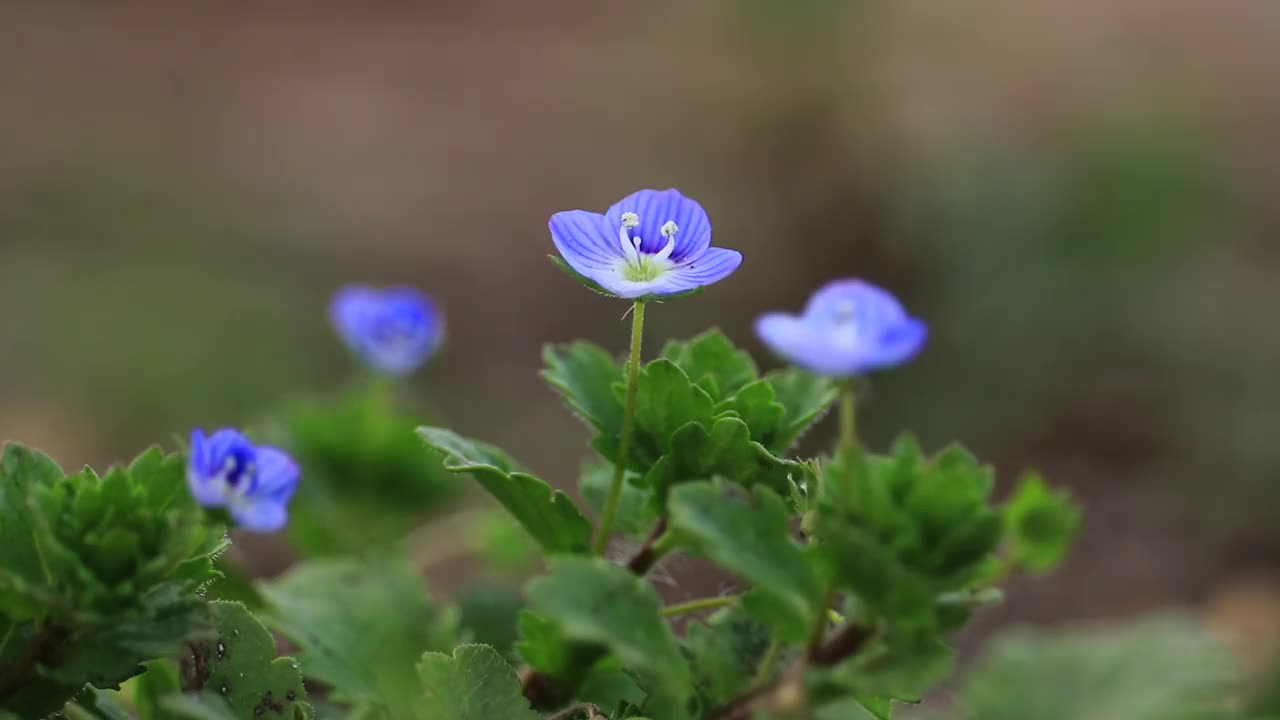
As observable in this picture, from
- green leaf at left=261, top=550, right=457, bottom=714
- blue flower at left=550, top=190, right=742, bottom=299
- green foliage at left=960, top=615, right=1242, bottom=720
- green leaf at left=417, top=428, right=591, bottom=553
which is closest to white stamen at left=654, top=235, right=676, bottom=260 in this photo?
blue flower at left=550, top=190, right=742, bottom=299

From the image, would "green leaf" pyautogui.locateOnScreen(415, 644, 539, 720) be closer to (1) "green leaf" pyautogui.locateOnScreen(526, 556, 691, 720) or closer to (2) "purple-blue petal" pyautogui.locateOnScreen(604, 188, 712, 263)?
(1) "green leaf" pyautogui.locateOnScreen(526, 556, 691, 720)

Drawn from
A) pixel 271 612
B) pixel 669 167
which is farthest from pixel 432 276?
pixel 271 612

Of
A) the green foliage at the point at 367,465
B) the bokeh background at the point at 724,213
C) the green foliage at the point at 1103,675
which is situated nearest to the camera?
the green foliage at the point at 1103,675

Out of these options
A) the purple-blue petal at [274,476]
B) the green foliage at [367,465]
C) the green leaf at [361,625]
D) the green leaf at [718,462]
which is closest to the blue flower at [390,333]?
the green foliage at [367,465]

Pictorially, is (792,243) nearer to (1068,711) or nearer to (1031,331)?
(1031,331)

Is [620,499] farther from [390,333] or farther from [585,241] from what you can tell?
[390,333]

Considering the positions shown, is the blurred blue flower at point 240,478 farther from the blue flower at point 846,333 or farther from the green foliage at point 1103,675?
the green foliage at point 1103,675
